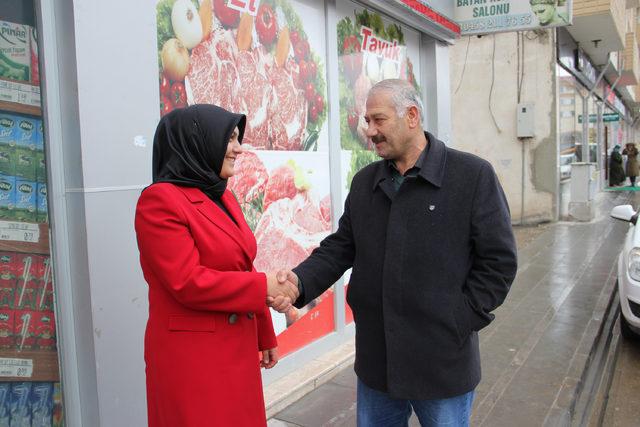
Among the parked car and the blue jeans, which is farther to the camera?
the parked car

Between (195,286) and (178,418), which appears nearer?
(195,286)

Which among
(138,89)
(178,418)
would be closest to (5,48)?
(138,89)

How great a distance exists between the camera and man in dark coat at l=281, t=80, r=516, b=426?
208 cm

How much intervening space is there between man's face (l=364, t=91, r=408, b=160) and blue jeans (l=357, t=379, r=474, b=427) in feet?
3.31

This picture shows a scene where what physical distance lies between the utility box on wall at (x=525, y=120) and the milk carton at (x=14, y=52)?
39.5 ft

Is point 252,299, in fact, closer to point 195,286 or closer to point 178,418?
point 195,286

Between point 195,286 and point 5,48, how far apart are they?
1.56 metres

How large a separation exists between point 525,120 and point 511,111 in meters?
0.51

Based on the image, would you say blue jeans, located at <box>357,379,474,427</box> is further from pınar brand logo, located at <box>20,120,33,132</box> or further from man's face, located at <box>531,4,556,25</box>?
man's face, located at <box>531,4,556,25</box>

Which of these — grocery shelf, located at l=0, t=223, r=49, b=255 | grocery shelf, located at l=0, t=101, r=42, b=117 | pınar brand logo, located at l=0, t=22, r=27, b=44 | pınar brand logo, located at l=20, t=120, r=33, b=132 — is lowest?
grocery shelf, located at l=0, t=223, r=49, b=255

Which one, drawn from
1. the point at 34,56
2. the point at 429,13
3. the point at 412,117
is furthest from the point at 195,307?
the point at 429,13

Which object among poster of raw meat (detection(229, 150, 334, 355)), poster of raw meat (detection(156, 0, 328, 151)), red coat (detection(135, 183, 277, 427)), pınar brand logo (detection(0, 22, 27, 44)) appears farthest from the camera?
poster of raw meat (detection(229, 150, 334, 355))

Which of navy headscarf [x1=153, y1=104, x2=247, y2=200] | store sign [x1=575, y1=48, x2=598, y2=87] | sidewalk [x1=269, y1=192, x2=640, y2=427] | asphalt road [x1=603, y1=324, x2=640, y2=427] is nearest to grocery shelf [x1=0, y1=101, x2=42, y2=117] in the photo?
navy headscarf [x1=153, y1=104, x2=247, y2=200]

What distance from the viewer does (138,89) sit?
2777 millimetres
